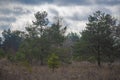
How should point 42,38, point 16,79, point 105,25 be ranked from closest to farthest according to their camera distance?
1. point 16,79
2. point 105,25
3. point 42,38

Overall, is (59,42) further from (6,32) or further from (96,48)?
(6,32)

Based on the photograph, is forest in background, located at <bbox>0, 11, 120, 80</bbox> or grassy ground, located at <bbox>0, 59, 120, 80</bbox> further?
forest in background, located at <bbox>0, 11, 120, 80</bbox>

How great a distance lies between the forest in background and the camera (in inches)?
1554

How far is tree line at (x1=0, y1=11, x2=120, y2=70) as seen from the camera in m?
39.5

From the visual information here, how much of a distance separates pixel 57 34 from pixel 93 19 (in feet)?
29.9

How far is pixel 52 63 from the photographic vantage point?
104 feet

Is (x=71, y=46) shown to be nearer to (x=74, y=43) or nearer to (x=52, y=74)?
(x=74, y=43)

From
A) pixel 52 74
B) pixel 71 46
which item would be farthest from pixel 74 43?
pixel 52 74

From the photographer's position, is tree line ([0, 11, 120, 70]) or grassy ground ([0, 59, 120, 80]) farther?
tree line ([0, 11, 120, 70])

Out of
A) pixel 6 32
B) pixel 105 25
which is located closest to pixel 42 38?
pixel 105 25

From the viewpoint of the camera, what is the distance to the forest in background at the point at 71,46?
3947 centimetres

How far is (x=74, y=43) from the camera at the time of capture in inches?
1710

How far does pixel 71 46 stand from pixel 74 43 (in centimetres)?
194

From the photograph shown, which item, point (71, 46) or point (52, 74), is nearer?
point (52, 74)
